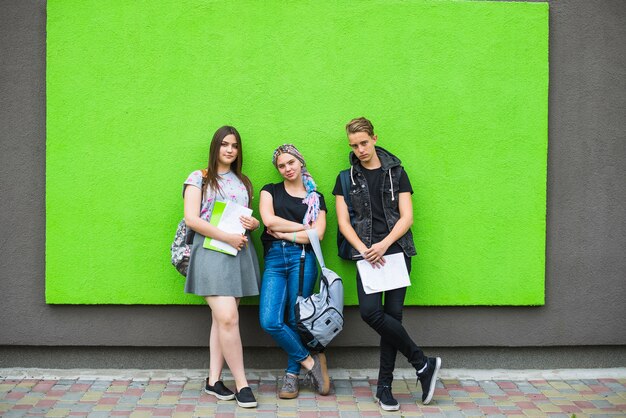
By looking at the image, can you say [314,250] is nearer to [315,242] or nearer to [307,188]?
[315,242]

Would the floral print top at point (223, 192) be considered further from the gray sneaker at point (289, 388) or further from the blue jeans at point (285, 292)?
the gray sneaker at point (289, 388)

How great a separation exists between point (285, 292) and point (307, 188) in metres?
0.83

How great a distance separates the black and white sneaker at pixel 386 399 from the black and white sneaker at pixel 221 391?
1094 mm

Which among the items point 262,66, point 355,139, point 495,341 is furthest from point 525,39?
point 495,341

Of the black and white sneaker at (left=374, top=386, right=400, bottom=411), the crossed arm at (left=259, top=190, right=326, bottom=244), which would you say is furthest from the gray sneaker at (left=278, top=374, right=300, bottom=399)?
the crossed arm at (left=259, top=190, right=326, bottom=244)

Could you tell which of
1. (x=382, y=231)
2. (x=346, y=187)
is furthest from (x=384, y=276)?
(x=346, y=187)

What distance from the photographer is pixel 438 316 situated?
554 centimetres

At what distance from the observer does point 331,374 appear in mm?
5453

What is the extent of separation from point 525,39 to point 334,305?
275 cm

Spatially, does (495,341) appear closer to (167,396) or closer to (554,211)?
(554,211)

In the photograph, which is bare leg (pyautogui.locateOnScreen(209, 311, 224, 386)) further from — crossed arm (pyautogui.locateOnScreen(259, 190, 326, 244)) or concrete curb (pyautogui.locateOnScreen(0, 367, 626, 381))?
crossed arm (pyautogui.locateOnScreen(259, 190, 326, 244))

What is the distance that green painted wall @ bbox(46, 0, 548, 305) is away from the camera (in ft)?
17.4

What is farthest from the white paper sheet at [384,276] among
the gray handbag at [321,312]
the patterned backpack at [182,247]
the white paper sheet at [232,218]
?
the patterned backpack at [182,247]

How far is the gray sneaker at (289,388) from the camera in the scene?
16.0 feet
